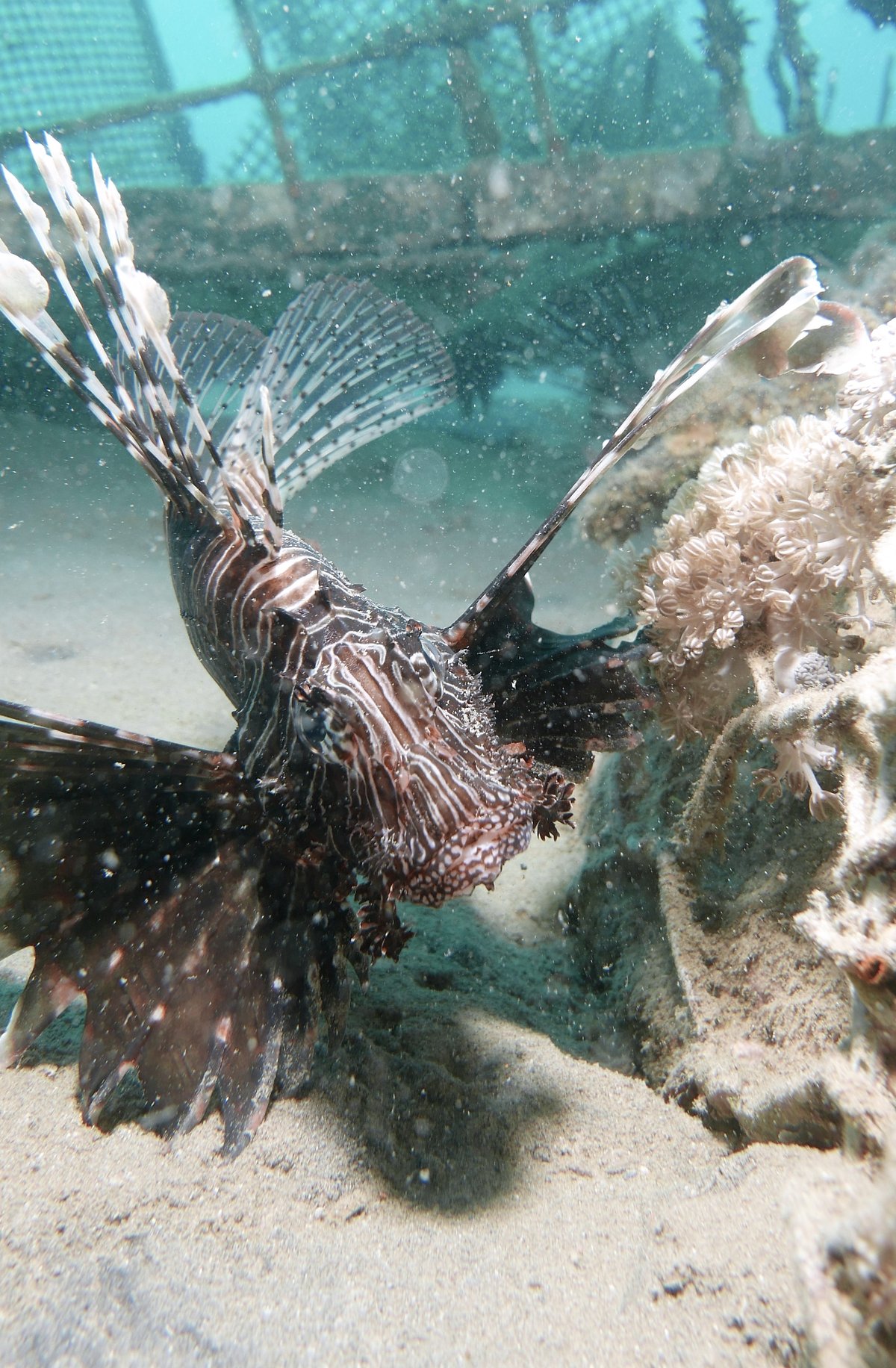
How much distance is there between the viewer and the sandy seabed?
142 centimetres

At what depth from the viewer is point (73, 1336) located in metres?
1.35

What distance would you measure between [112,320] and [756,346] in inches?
101

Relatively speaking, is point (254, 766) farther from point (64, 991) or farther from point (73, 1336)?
point (73, 1336)

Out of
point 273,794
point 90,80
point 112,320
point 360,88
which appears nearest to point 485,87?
point 360,88

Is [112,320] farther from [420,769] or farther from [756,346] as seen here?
[756,346]

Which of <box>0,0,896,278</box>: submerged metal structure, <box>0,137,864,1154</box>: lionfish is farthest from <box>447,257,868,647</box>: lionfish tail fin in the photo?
<box>0,0,896,278</box>: submerged metal structure

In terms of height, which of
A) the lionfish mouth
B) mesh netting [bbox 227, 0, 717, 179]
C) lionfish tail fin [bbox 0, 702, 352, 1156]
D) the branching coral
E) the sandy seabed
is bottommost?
the sandy seabed

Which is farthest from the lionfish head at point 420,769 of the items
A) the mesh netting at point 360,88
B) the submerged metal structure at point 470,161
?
the mesh netting at point 360,88

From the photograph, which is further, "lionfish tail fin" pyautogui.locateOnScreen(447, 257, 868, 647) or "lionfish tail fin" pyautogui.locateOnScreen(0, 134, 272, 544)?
"lionfish tail fin" pyautogui.locateOnScreen(0, 134, 272, 544)

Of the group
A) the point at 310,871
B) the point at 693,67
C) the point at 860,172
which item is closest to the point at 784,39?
the point at 860,172

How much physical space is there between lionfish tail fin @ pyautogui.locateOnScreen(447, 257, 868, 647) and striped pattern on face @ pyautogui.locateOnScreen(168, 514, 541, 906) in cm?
71

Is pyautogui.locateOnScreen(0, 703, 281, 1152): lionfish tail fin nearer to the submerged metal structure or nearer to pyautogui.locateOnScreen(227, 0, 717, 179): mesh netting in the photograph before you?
the submerged metal structure

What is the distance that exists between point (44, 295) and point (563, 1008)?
11.7 feet

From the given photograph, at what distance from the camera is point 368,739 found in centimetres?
217
